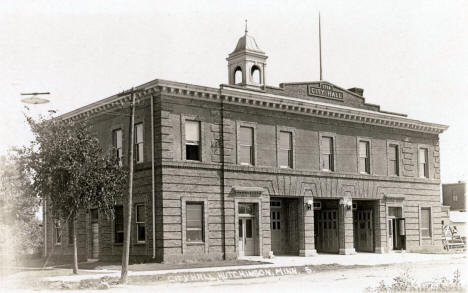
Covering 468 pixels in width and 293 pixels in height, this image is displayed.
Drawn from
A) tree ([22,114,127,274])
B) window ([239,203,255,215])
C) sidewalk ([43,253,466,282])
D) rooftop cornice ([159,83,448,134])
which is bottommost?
sidewalk ([43,253,466,282])

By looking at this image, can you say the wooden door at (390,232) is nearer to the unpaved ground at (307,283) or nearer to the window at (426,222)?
the window at (426,222)

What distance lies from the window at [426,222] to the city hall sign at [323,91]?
10.7 m

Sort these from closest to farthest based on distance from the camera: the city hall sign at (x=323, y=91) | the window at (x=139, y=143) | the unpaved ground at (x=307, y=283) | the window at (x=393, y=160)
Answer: the unpaved ground at (x=307, y=283) < the window at (x=139, y=143) < the city hall sign at (x=323, y=91) < the window at (x=393, y=160)

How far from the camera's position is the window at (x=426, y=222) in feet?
134

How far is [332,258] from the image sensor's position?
32.5 metres

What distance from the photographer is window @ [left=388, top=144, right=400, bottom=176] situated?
39.5m

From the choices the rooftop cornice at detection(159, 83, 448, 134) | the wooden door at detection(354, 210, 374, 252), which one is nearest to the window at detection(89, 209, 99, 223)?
the rooftop cornice at detection(159, 83, 448, 134)

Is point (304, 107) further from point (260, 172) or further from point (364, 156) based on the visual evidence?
point (364, 156)

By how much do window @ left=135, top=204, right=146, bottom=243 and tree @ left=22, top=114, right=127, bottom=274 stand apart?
2629 mm

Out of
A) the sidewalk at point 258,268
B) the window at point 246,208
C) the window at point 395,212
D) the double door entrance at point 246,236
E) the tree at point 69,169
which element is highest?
the tree at point 69,169

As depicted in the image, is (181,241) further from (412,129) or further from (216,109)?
(412,129)

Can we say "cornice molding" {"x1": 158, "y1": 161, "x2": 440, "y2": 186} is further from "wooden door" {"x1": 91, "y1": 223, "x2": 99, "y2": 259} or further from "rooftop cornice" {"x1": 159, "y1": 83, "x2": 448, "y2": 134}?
"wooden door" {"x1": 91, "y1": 223, "x2": 99, "y2": 259}

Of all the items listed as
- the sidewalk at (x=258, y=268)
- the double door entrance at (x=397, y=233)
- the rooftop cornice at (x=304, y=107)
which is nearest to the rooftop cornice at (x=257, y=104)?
the rooftop cornice at (x=304, y=107)

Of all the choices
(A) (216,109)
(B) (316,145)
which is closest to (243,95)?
(A) (216,109)
